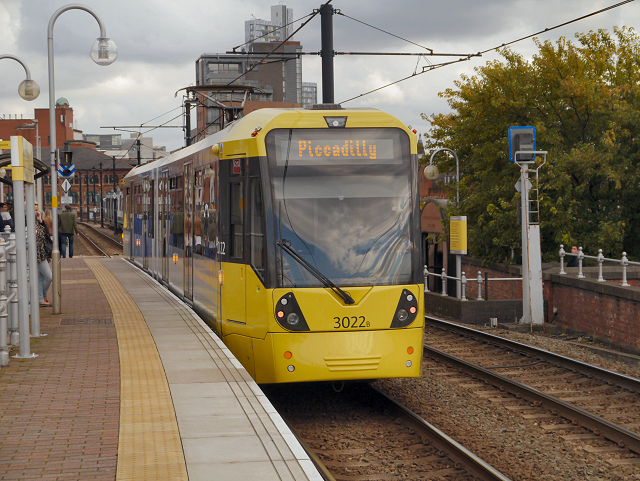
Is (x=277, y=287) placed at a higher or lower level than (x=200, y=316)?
higher

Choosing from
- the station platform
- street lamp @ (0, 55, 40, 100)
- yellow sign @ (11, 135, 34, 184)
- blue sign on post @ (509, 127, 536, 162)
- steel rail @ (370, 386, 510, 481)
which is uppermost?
street lamp @ (0, 55, 40, 100)

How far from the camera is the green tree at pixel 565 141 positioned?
20922 millimetres

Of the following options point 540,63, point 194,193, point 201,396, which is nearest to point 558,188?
point 540,63

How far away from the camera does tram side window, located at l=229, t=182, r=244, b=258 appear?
8.95 meters

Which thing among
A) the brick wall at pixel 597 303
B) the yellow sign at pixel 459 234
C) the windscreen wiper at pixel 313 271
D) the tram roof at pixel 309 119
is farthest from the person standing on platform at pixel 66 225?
the windscreen wiper at pixel 313 271

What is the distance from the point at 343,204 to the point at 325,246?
492mm

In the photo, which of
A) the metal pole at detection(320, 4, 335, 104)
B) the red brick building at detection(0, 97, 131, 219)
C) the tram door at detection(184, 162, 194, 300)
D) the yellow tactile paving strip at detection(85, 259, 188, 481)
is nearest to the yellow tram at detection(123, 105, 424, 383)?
the yellow tactile paving strip at detection(85, 259, 188, 481)

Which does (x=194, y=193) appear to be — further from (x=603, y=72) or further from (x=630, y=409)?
(x=603, y=72)

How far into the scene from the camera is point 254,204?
338 inches

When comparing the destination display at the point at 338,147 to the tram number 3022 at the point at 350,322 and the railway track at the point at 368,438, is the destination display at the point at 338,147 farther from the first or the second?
the railway track at the point at 368,438

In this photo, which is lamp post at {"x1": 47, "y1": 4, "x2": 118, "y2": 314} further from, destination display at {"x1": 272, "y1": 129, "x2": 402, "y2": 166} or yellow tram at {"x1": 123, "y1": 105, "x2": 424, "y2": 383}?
destination display at {"x1": 272, "y1": 129, "x2": 402, "y2": 166}

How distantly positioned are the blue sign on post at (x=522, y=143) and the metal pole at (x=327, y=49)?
4.15 m

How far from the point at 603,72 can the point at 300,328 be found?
17400 mm

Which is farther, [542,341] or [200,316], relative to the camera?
[542,341]
